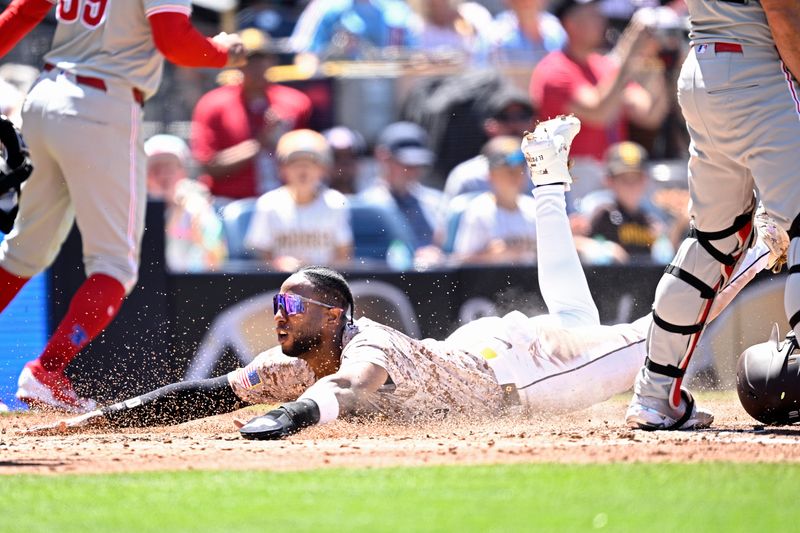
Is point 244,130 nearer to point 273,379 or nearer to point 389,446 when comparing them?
point 273,379

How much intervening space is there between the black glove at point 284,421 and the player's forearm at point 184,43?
229 centimetres

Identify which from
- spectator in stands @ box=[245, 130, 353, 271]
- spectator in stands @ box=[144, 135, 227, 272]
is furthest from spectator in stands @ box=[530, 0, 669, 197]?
spectator in stands @ box=[144, 135, 227, 272]

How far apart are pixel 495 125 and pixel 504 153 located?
78 centimetres

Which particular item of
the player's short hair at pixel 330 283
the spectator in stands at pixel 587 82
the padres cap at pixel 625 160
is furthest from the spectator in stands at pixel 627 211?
the player's short hair at pixel 330 283

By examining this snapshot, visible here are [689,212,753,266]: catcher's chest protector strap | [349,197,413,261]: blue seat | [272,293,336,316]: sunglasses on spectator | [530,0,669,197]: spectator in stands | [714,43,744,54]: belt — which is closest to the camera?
[714,43,744,54]: belt

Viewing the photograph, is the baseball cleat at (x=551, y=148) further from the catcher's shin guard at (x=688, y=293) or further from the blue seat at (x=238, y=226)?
the blue seat at (x=238, y=226)

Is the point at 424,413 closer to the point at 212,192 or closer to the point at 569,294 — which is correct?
the point at 569,294

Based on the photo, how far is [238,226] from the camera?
9.70 metres

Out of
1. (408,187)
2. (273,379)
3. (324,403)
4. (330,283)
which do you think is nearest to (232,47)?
(330,283)

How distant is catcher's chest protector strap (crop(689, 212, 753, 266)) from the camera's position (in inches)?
210

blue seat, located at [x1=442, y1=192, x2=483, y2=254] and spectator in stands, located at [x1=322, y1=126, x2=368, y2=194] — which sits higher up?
spectator in stands, located at [x1=322, y1=126, x2=368, y2=194]

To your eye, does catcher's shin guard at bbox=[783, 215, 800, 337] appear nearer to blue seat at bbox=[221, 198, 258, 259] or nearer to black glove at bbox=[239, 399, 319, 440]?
black glove at bbox=[239, 399, 319, 440]

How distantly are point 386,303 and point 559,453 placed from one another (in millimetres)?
3908

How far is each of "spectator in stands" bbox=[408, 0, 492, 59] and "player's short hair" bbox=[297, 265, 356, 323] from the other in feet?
20.4
